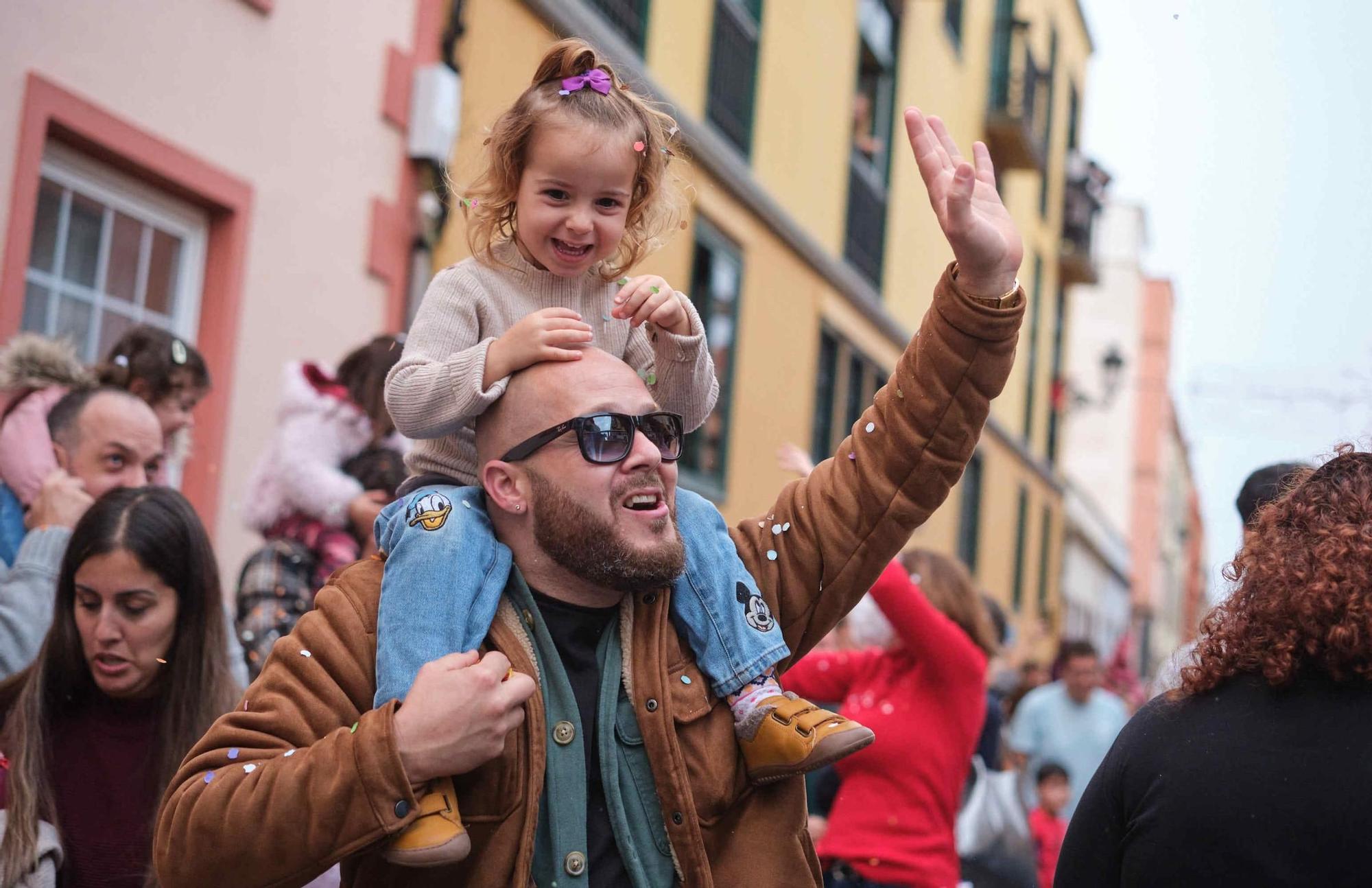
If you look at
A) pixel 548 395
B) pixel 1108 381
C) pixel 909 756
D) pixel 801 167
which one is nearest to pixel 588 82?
pixel 548 395

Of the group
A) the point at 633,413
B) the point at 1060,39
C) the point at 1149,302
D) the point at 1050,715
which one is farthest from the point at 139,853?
the point at 1149,302

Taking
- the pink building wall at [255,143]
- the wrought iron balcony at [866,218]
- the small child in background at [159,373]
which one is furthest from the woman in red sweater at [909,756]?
the wrought iron balcony at [866,218]

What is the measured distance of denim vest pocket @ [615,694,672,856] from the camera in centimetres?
262

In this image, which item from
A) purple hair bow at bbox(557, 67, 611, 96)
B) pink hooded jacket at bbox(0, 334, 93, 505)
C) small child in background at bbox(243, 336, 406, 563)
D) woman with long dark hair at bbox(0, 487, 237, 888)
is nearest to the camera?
purple hair bow at bbox(557, 67, 611, 96)

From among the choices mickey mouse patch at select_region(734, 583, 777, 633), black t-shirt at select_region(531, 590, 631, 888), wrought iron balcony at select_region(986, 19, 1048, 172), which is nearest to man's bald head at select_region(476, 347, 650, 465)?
black t-shirt at select_region(531, 590, 631, 888)

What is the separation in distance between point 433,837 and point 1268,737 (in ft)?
4.51

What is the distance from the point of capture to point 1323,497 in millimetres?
2801

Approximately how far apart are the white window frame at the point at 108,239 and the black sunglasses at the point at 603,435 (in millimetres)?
4273

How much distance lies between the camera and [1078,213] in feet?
88.7

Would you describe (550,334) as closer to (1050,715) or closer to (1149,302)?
(1050,715)

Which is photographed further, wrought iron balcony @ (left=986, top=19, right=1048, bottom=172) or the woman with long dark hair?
wrought iron balcony @ (left=986, top=19, right=1048, bottom=172)

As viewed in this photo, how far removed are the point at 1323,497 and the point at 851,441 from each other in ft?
2.76

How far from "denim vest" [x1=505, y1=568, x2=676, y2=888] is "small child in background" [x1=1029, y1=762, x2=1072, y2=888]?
6203 mm

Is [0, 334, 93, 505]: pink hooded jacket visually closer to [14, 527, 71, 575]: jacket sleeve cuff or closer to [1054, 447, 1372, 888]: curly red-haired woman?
[14, 527, 71, 575]: jacket sleeve cuff
